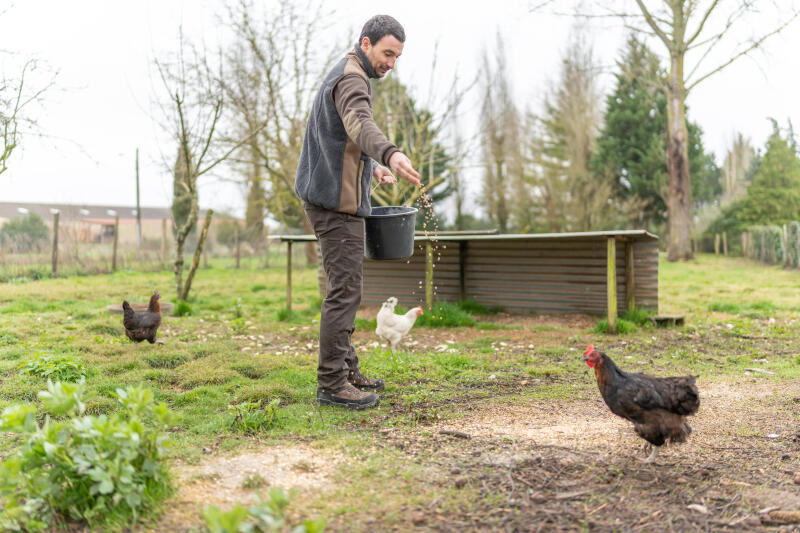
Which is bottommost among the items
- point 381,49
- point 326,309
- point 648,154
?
point 326,309

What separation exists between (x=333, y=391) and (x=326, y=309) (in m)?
0.52

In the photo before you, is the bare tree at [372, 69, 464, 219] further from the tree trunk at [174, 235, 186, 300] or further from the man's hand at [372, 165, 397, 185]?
the man's hand at [372, 165, 397, 185]

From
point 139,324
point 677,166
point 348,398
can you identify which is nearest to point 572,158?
point 677,166

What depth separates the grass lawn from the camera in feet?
7.55

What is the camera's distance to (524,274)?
908 centimetres

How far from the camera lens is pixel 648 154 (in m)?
27.7

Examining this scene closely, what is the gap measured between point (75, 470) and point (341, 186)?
2014mm

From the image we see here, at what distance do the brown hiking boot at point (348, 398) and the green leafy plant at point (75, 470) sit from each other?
1.55m

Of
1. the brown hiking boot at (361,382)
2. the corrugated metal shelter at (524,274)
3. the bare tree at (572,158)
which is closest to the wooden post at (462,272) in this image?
the corrugated metal shelter at (524,274)

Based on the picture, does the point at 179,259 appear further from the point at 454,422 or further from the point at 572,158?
the point at 572,158

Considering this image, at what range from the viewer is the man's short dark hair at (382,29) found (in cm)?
347

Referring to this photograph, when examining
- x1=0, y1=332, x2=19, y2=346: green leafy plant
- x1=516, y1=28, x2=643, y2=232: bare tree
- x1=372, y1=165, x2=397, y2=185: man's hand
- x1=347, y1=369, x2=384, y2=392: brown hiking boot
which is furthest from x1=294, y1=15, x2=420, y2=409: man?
x1=516, y1=28, x2=643, y2=232: bare tree

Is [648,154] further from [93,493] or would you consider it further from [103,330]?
[93,493]

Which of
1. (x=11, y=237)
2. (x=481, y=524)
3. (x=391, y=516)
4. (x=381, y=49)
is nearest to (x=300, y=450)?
(x=391, y=516)
